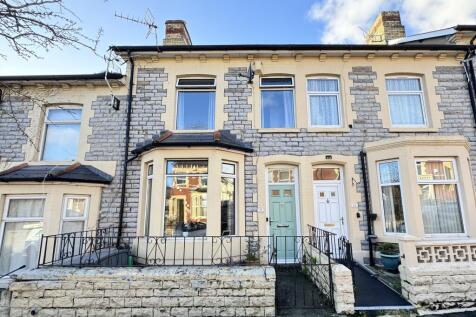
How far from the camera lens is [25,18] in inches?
167

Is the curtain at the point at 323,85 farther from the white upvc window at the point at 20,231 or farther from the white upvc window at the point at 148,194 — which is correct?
the white upvc window at the point at 20,231

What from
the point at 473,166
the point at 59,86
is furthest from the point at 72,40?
the point at 473,166

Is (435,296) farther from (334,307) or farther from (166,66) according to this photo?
(166,66)

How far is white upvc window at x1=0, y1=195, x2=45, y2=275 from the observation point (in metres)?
6.93

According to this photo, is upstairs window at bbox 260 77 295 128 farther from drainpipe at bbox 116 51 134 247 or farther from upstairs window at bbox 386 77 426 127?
drainpipe at bbox 116 51 134 247

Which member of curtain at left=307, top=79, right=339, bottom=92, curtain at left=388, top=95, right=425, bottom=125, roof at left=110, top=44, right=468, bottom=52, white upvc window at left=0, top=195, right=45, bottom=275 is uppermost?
roof at left=110, top=44, right=468, bottom=52

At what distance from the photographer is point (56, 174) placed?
22.4 feet

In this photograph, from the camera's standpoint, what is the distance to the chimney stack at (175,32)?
30.2 feet

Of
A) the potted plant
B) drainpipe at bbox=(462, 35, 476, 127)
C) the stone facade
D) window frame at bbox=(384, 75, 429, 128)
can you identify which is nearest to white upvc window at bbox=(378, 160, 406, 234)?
the potted plant

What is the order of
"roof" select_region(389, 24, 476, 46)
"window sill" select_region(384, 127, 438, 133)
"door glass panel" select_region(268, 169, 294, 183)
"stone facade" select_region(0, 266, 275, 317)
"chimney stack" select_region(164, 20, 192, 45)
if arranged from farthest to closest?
"chimney stack" select_region(164, 20, 192, 45) → "roof" select_region(389, 24, 476, 46) → "door glass panel" select_region(268, 169, 294, 183) → "window sill" select_region(384, 127, 438, 133) → "stone facade" select_region(0, 266, 275, 317)

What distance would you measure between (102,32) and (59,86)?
4.23 meters

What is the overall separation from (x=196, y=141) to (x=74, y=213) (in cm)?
389

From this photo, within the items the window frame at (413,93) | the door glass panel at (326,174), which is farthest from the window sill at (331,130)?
the window frame at (413,93)

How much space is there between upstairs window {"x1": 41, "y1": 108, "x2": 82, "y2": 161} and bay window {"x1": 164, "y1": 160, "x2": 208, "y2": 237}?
3.35 meters
